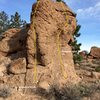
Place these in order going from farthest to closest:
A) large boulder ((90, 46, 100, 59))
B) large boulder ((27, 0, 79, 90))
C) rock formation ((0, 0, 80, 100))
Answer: large boulder ((90, 46, 100, 59))
large boulder ((27, 0, 79, 90))
rock formation ((0, 0, 80, 100))

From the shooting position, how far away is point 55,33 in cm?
1560

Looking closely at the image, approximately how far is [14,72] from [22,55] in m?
1.38

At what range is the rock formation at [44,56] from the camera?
1446 cm

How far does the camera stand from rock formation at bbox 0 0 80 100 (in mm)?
14461

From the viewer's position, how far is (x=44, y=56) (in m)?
14.7

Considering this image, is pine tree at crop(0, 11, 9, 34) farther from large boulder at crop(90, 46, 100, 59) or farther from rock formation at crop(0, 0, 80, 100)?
rock formation at crop(0, 0, 80, 100)

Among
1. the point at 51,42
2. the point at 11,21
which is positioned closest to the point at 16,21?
the point at 11,21

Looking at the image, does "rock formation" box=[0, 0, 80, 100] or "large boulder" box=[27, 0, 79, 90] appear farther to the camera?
"large boulder" box=[27, 0, 79, 90]

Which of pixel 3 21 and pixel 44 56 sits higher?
pixel 3 21

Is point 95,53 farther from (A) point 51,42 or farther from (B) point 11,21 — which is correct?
(A) point 51,42

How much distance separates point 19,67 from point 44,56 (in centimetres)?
126

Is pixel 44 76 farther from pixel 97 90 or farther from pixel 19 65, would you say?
pixel 97 90

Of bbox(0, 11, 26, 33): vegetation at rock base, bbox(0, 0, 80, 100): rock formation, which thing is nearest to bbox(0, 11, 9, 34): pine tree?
bbox(0, 11, 26, 33): vegetation at rock base

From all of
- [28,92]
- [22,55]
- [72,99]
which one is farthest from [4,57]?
[72,99]
